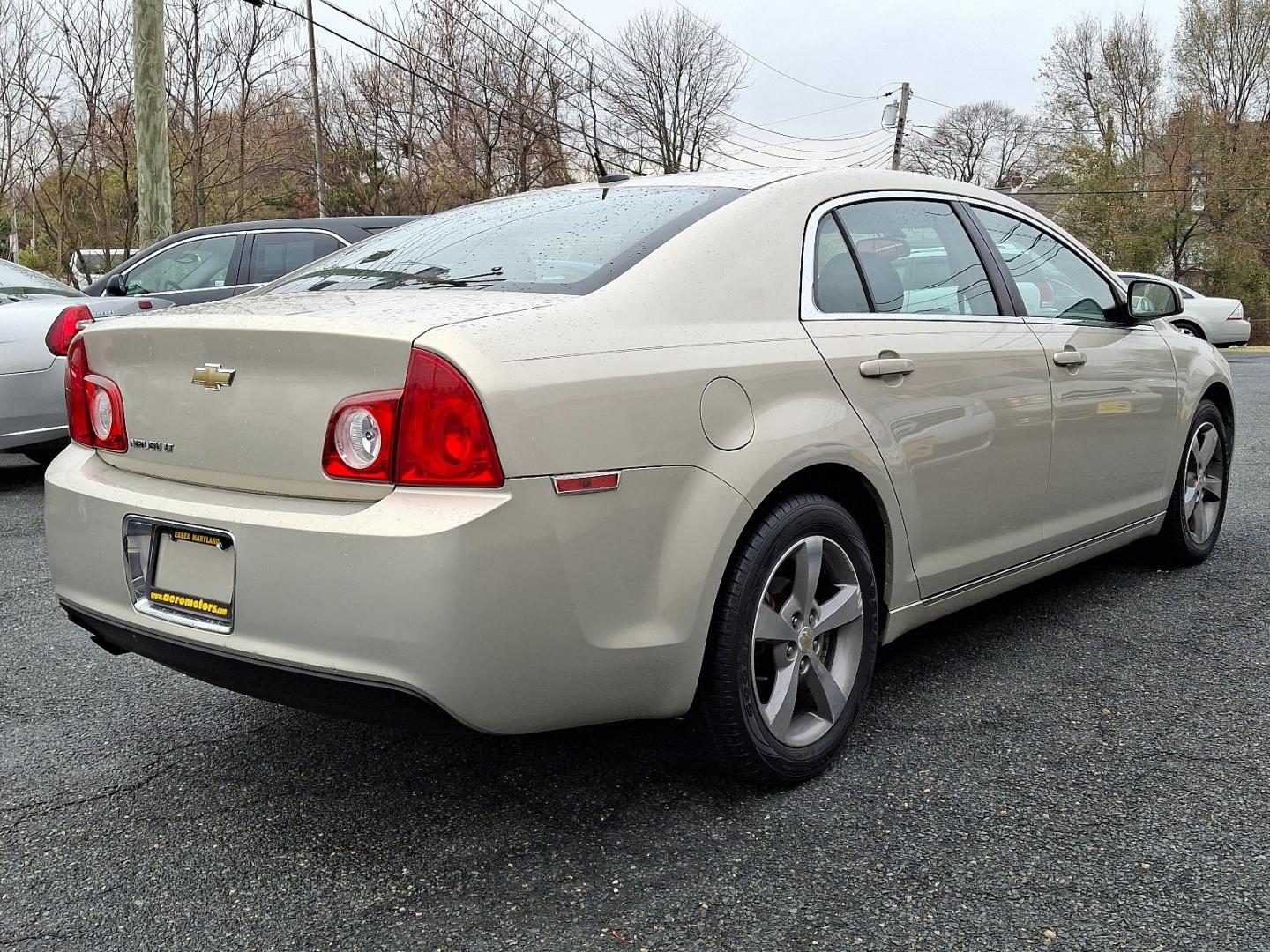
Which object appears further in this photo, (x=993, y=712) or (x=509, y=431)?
(x=993, y=712)

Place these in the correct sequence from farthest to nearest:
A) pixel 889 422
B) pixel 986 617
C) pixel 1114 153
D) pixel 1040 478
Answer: pixel 1114 153 < pixel 986 617 < pixel 1040 478 < pixel 889 422

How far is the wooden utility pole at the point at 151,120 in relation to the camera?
11.9m

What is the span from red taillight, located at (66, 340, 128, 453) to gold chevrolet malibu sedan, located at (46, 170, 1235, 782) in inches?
0.4

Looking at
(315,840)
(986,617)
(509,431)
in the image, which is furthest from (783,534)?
(986,617)

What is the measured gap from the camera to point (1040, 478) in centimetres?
360

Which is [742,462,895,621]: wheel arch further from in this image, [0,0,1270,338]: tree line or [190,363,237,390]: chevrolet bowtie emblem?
[0,0,1270,338]: tree line

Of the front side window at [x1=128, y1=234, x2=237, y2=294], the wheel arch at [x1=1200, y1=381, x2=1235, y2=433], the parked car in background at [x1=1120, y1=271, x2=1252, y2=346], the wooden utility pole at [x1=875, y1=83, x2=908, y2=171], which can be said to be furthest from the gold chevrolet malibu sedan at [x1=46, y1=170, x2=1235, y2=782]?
the wooden utility pole at [x1=875, y1=83, x2=908, y2=171]

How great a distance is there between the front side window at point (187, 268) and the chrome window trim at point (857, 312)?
22.7ft

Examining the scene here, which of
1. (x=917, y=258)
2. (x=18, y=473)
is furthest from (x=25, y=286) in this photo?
(x=917, y=258)

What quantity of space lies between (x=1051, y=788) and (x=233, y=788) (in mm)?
1970

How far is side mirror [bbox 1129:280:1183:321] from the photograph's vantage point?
13.7ft

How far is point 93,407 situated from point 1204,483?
426cm

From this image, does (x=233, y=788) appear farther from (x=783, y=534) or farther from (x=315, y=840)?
(x=783, y=534)

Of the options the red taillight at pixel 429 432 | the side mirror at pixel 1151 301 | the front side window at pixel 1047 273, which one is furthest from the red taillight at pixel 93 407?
the side mirror at pixel 1151 301
